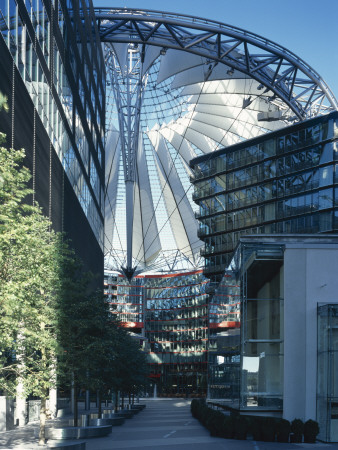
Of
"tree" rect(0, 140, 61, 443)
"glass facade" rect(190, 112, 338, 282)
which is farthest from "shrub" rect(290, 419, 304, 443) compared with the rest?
"glass facade" rect(190, 112, 338, 282)

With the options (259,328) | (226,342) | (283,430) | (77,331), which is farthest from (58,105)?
(283,430)

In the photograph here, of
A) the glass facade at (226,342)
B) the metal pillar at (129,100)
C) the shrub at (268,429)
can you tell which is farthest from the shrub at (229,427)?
the metal pillar at (129,100)

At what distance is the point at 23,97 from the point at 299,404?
57.1 feet

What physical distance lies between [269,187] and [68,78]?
32.2 meters

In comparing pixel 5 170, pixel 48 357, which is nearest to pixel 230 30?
pixel 48 357

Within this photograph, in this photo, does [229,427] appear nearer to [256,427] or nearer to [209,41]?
[256,427]

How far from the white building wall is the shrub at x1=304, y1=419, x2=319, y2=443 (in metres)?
1.14

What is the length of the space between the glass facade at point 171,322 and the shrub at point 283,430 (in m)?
93.3

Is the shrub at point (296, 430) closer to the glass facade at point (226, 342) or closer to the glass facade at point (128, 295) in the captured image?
the glass facade at point (226, 342)

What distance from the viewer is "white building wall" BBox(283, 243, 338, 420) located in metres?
29.8

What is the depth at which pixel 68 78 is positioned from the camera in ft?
145

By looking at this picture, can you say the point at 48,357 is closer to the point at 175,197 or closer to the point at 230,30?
the point at 230,30

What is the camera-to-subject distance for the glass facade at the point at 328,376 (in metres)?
28.6

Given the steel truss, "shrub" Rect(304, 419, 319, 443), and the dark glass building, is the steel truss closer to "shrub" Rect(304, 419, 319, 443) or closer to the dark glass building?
the dark glass building
